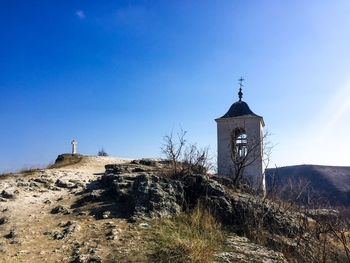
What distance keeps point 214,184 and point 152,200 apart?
1.83 meters

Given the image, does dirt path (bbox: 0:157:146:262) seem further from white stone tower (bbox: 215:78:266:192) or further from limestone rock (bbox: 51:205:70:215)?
white stone tower (bbox: 215:78:266:192)

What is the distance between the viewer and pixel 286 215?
20.4ft

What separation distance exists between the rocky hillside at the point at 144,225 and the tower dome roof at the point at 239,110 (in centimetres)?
929

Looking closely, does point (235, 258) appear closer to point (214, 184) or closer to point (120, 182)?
point (214, 184)

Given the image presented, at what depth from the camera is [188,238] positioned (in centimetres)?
391

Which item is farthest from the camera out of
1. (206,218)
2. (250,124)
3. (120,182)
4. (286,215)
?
(250,124)

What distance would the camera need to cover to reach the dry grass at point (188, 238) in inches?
130

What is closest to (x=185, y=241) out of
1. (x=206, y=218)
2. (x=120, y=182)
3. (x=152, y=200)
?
(x=206, y=218)

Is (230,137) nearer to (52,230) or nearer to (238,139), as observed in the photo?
(238,139)

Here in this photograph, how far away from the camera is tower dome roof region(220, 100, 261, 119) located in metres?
15.4

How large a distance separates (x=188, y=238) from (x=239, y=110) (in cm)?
1287

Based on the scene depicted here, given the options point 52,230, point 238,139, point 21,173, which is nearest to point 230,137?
point 238,139

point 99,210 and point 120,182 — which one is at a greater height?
point 120,182

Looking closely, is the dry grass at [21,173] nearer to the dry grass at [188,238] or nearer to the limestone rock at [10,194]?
the limestone rock at [10,194]
